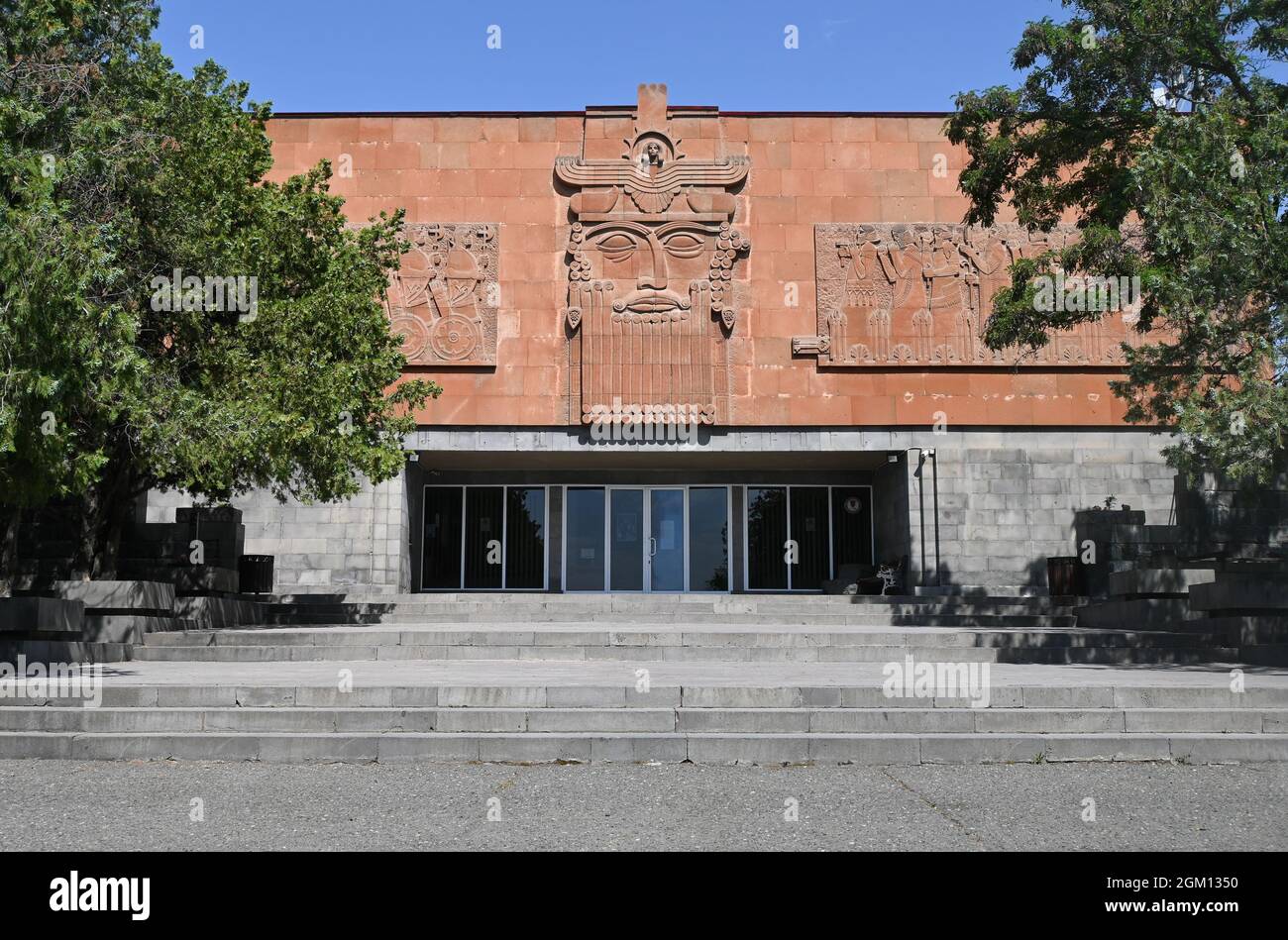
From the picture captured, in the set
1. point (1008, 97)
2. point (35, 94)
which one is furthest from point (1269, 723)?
point (35, 94)

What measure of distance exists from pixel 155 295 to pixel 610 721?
31.3 ft

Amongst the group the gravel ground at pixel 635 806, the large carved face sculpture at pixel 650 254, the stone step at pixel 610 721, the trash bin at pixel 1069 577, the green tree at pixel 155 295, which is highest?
the large carved face sculpture at pixel 650 254

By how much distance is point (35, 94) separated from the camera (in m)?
9.94

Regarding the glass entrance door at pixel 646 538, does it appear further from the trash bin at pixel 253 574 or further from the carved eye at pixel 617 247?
the trash bin at pixel 253 574

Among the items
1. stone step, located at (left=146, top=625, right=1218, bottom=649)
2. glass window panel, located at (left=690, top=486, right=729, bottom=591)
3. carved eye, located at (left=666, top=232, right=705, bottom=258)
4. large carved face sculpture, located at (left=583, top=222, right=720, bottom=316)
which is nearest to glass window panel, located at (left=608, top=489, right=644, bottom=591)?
glass window panel, located at (left=690, top=486, right=729, bottom=591)

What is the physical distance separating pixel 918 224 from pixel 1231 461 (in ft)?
41.8

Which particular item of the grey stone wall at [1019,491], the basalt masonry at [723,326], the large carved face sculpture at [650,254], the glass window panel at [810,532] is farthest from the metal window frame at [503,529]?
the grey stone wall at [1019,491]

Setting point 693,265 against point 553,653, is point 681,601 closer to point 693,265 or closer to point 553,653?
point 553,653

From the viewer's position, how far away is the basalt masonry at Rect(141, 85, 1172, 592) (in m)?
22.4

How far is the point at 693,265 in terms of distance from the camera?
23.0 m

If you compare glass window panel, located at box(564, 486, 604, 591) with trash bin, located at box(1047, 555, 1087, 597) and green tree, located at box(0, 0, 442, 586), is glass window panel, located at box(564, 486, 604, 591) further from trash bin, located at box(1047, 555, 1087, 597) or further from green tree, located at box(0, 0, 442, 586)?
trash bin, located at box(1047, 555, 1087, 597)

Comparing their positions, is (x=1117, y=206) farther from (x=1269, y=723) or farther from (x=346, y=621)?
(x=346, y=621)

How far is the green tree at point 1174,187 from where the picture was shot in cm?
1131

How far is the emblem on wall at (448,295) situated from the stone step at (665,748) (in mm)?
15810
